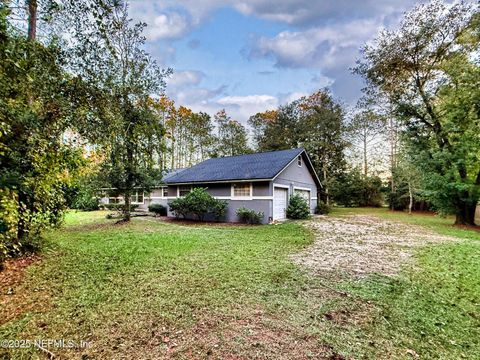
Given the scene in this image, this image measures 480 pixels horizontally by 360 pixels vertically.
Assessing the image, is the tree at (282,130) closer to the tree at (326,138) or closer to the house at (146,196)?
the tree at (326,138)

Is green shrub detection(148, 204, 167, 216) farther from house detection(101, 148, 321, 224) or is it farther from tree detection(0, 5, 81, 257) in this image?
tree detection(0, 5, 81, 257)

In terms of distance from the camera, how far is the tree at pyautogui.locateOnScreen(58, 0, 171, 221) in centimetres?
530

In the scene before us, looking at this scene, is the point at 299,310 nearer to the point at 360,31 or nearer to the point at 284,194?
the point at 284,194

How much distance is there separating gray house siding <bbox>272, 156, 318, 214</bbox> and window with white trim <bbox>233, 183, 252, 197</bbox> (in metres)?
1.62

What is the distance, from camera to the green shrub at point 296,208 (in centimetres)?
1554

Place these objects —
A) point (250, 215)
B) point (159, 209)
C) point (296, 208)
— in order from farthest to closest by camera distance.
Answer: point (159, 209) → point (296, 208) → point (250, 215)

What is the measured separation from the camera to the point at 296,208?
1555 centimetres

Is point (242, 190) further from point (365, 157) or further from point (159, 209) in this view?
point (365, 157)

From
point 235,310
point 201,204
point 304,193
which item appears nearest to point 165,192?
point 201,204

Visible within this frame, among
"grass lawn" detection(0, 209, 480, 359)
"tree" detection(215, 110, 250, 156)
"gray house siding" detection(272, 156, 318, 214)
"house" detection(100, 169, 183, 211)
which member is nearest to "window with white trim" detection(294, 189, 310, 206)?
"gray house siding" detection(272, 156, 318, 214)

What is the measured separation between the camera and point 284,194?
51.2ft

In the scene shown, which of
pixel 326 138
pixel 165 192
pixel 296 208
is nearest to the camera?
pixel 296 208

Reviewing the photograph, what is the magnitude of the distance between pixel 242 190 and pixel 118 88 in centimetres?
896

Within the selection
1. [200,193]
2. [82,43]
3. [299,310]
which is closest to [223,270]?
[299,310]
